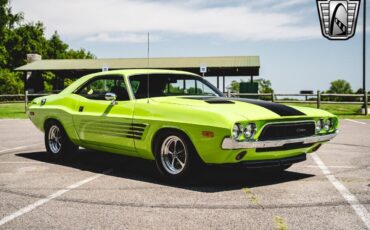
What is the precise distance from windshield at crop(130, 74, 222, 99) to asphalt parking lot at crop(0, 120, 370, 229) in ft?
3.75

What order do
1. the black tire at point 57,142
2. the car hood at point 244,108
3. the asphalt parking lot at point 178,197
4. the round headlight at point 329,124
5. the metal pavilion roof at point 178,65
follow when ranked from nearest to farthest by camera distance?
the asphalt parking lot at point 178,197, the car hood at point 244,108, the round headlight at point 329,124, the black tire at point 57,142, the metal pavilion roof at point 178,65

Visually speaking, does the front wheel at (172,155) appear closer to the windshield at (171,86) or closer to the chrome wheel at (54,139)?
the windshield at (171,86)

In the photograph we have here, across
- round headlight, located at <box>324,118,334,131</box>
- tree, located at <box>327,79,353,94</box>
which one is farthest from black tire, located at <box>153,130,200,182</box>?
tree, located at <box>327,79,353,94</box>

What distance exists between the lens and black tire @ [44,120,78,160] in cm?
782

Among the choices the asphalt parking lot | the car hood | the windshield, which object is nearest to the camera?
the asphalt parking lot

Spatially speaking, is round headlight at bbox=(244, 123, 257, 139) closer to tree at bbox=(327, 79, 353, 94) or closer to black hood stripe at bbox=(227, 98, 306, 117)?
black hood stripe at bbox=(227, 98, 306, 117)

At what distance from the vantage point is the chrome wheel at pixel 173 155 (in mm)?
5930

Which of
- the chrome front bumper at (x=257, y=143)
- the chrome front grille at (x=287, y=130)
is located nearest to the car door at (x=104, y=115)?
the chrome front bumper at (x=257, y=143)

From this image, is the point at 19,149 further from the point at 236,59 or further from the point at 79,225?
the point at 236,59

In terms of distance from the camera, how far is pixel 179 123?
5.69 m

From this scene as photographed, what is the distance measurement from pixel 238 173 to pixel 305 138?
47.0 inches

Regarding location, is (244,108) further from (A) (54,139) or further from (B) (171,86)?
(A) (54,139)

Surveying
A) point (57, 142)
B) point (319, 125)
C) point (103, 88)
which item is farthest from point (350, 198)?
point (57, 142)

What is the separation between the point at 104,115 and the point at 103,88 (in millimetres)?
764
